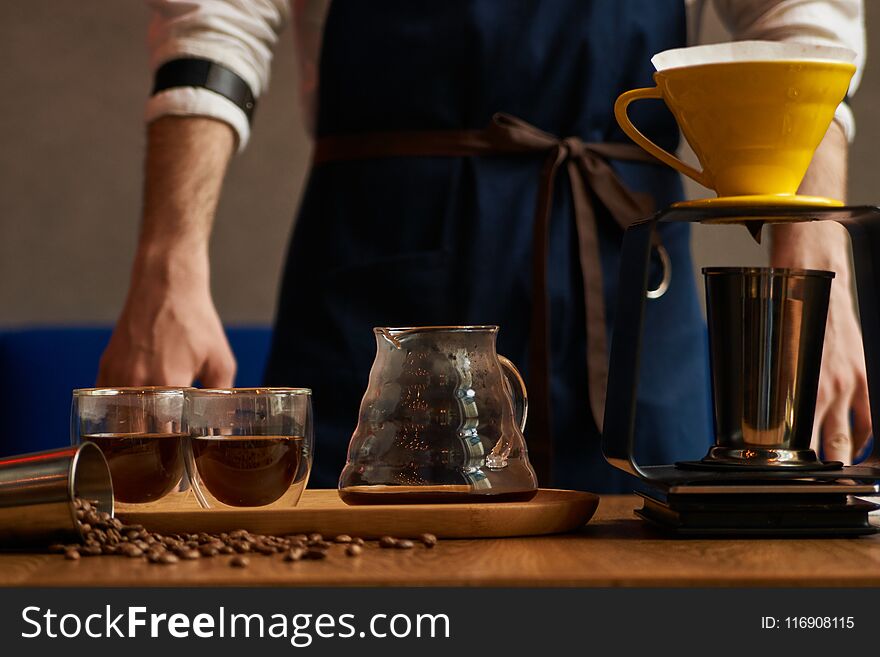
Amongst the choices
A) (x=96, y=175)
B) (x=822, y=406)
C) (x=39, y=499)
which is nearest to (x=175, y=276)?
(x=39, y=499)

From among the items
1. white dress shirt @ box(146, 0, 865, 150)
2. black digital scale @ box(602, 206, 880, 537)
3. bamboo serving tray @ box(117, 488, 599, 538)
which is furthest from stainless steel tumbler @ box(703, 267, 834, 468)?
white dress shirt @ box(146, 0, 865, 150)

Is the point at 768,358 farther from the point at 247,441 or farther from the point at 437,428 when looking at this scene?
the point at 247,441

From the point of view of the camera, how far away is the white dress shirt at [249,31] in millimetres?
1458

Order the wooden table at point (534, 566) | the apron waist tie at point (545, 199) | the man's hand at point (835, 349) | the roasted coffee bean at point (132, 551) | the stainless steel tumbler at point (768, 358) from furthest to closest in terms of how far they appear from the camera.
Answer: the apron waist tie at point (545, 199) < the man's hand at point (835, 349) < the stainless steel tumbler at point (768, 358) < the roasted coffee bean at point (132, 551) < the wooden table at point (534, 566)

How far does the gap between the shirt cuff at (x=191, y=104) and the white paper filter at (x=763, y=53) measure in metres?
0.79

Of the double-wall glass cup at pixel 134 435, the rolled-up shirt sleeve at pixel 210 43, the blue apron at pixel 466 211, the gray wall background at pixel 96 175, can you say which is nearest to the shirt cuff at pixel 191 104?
the rolled-up shirt sleeve at pixel 210 43

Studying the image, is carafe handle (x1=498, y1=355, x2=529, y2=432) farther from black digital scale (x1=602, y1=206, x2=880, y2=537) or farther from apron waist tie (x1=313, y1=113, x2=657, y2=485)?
apron waist tie (x1=313, y1=113, x2=657, y2=485)

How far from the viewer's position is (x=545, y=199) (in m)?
1.44

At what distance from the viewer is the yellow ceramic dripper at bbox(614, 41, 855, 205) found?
0.83m

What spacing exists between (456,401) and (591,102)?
72 cm

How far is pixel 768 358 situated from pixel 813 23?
2.37ft

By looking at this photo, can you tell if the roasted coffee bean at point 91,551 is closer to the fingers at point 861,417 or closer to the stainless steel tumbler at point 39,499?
the stainless steel tumbler at point 39,499

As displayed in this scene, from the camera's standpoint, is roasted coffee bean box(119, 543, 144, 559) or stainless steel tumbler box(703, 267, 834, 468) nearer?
roasted coffee bean box(119, 543, 144, 559)

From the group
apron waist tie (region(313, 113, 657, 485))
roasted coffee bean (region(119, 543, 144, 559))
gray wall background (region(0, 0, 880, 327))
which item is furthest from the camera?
gray wall background (region(0, 0, 880, 327))
